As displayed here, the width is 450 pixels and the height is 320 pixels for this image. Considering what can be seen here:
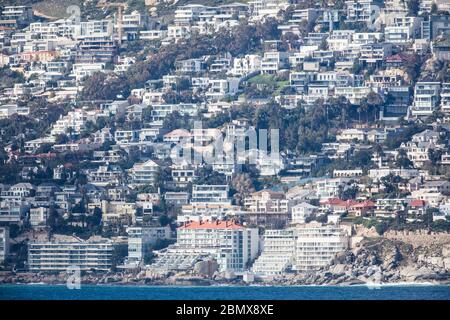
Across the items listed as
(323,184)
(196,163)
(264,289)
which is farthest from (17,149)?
(264,289)

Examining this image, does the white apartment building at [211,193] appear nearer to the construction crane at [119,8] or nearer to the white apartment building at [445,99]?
the white apartment building at [445,99]

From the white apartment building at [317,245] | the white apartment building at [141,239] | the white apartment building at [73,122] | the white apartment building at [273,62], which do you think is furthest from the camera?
the white apartment building at [273,62]

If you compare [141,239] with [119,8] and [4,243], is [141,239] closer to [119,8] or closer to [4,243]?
[4,243]

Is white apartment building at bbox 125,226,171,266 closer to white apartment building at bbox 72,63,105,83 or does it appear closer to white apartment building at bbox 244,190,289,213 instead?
white apartment building at bbox 244,190,289,213

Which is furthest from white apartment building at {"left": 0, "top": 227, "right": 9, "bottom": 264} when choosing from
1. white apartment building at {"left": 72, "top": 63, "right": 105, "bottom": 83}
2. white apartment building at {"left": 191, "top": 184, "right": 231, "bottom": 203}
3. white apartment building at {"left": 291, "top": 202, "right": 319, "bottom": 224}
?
white apartment building at {"left": 72, "top": 63, "right": 105, "bottom": 83}

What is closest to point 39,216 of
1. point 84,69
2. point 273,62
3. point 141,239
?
point 141,239

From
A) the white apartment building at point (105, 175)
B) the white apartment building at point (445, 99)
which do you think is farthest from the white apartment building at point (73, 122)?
the white apartment building at point (445, 99)
